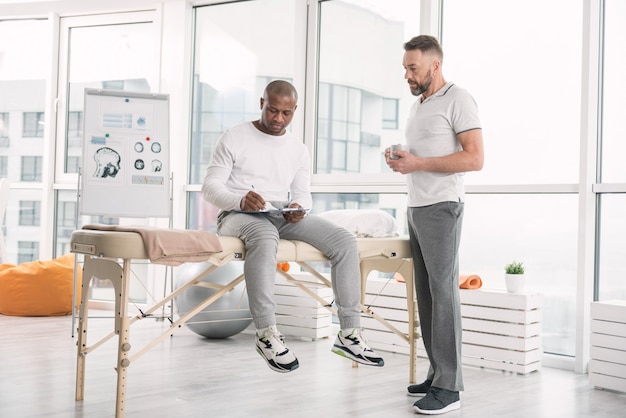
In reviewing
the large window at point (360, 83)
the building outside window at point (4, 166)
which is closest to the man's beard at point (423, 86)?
the large window at point (360, 83)

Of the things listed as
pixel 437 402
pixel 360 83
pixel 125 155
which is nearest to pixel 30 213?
pixel 125 155

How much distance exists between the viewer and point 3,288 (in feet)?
16.5

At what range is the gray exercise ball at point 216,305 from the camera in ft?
13.7

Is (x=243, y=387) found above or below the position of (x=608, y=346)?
below

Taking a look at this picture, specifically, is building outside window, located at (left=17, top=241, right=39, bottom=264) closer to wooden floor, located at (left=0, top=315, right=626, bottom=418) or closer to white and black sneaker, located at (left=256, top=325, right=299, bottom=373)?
wooden floor, located at (left=0, top=315, right=626, bottom=418)

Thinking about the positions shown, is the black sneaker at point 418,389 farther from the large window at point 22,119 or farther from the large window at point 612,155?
the large window at point 22,119

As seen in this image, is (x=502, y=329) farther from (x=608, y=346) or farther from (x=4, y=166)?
(x=4, y=166)

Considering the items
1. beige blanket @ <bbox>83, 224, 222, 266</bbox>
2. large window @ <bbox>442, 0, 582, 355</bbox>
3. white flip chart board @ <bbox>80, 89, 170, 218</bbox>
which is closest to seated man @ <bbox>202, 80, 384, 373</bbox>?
beige blanket @ <bbox>83, 224, 222, 266</bbox>

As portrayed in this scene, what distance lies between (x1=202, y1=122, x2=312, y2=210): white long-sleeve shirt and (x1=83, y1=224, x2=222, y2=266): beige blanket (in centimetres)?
28

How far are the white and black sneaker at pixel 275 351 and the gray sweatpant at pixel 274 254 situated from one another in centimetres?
3

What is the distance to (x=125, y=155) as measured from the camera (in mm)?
4457

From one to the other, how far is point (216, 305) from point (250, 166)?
150cm

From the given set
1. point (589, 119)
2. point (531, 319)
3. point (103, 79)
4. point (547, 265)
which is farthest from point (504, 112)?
point (103, 79)

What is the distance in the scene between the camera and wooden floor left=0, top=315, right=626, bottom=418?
8.82ft
